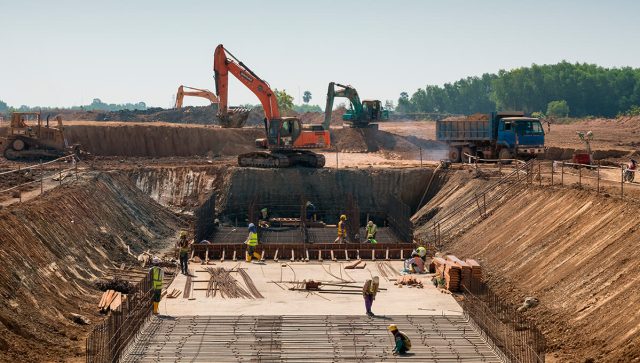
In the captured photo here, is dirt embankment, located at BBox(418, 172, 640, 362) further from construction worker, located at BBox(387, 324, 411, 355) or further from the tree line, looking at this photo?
the tree line

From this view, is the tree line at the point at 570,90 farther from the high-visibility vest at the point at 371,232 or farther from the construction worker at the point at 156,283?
the construction worker at the point at 156,283

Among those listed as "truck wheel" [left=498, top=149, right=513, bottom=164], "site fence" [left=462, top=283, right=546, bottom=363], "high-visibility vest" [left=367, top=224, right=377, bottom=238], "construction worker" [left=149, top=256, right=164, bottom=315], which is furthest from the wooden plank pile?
"truck wheel" [left=498, top=149, right=513, bottom=164]

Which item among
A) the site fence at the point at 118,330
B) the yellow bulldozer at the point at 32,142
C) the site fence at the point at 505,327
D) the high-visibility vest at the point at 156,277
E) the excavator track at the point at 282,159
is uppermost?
the yellow bulldozer at the point at 32,142

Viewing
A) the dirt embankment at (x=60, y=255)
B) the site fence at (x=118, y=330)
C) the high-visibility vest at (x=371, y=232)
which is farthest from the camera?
the high-visibility vest at (x=371, y=232)

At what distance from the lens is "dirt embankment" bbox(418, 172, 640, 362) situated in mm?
20844

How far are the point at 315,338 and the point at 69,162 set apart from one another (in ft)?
113

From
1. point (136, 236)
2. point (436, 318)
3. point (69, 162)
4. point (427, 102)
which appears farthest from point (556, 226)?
point (427, 102)

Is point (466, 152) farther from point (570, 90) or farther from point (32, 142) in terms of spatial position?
point (570, 90)

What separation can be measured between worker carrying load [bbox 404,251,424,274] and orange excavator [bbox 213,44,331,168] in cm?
1913

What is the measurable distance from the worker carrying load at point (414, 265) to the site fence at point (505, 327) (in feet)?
13.9

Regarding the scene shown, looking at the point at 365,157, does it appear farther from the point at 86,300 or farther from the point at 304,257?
the point at 86,300

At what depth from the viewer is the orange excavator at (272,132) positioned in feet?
165

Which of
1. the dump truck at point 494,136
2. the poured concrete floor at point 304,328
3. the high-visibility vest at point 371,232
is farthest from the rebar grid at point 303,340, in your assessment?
the dump truck at point 494,136

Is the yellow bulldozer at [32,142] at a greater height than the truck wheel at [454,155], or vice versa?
the yellow bulldozer at [32,142]
